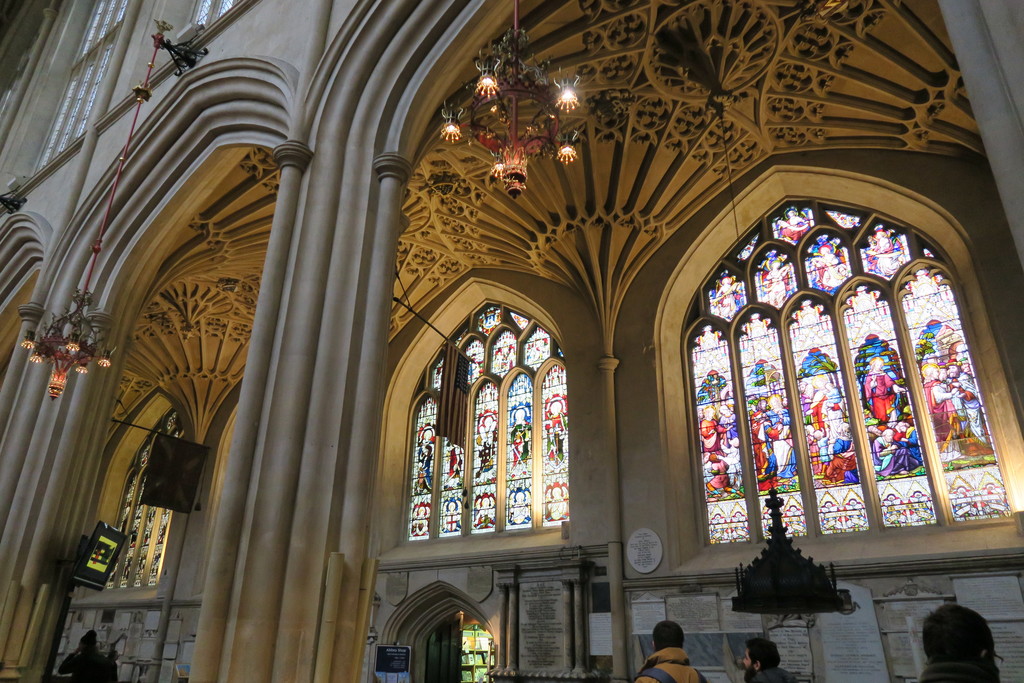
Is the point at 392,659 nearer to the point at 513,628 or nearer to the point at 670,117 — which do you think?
the point at 513,628

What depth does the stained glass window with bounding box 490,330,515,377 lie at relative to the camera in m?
12.7

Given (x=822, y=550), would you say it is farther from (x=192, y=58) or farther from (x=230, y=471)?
(x=192, y=58)

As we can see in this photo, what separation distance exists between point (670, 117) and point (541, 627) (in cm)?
700

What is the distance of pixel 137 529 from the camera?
17.8 m

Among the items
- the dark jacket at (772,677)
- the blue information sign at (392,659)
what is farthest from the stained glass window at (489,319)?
the dark jacket at (772,677)

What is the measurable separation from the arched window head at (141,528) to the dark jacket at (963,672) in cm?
1703

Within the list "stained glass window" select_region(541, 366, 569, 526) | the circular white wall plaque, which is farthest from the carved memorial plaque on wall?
"stained glass window" select_region(541, 366, 569, 526)

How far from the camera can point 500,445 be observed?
1205 cm

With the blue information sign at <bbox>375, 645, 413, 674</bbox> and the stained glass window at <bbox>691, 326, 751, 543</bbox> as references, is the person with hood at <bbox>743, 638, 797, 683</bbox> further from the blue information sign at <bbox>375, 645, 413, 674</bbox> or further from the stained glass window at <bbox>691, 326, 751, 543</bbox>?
the stained glass window at <bbox>691, 326, 751, 543</bbox>

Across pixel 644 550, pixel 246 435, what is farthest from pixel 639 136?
pixel 246 435

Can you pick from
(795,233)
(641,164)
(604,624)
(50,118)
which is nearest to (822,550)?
(604,624)

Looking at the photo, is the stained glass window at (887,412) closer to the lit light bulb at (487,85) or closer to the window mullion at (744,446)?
the window mullion at (744,446)

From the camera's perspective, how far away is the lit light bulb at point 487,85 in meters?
4.75

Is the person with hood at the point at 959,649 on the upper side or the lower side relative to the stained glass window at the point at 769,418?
lower
